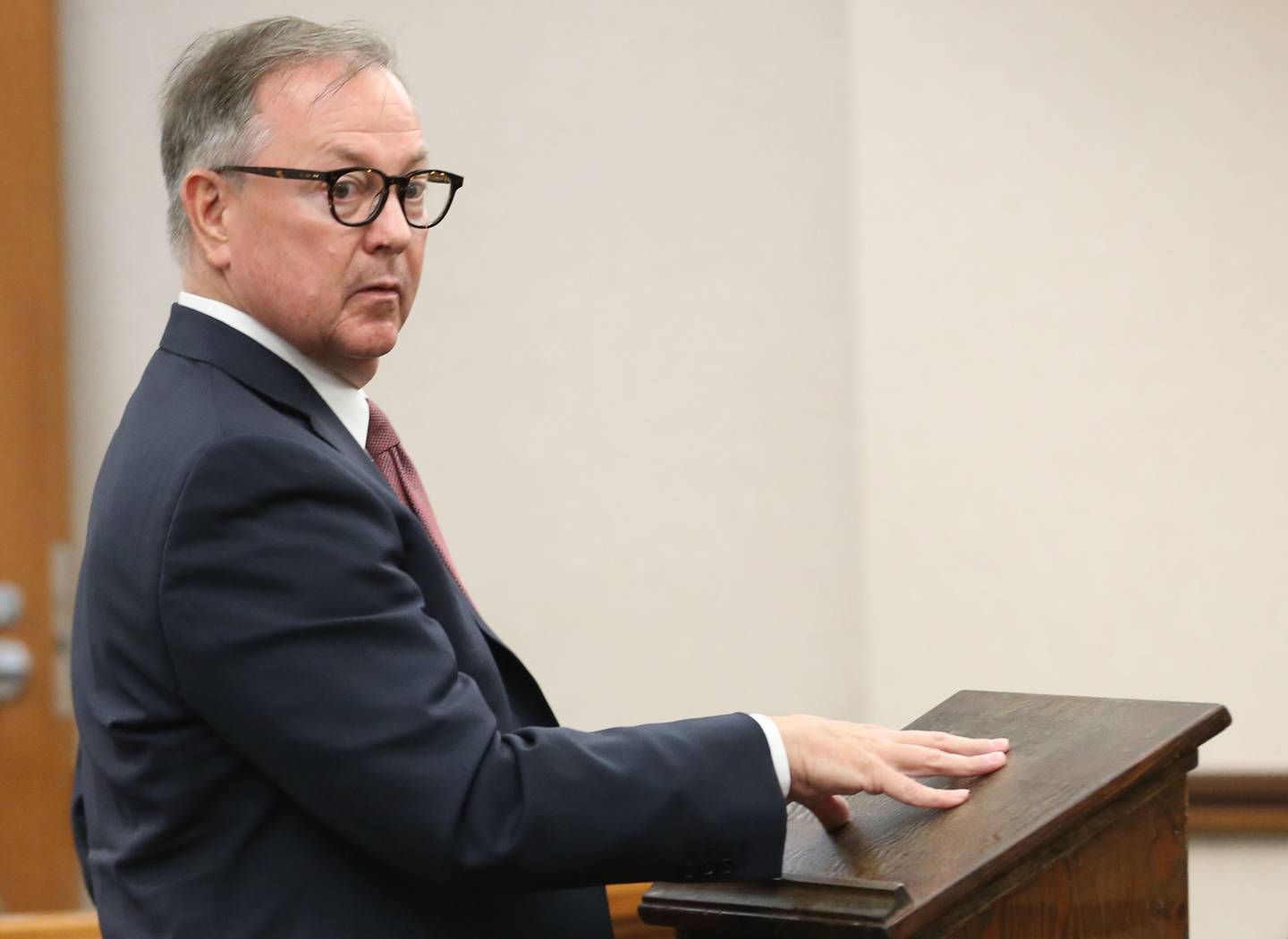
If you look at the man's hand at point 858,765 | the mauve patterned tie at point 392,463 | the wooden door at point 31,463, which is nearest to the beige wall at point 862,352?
the wooden door at point 31,463

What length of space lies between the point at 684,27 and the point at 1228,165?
902 millimetres

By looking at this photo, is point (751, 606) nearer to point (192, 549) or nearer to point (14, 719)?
point (14, 719)

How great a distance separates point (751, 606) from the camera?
257cm

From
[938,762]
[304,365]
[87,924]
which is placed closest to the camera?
[938,762]

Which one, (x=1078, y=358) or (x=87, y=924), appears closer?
(x=87, y=924)

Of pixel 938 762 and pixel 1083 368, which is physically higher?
pixel 1083 368

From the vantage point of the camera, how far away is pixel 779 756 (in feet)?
3.72

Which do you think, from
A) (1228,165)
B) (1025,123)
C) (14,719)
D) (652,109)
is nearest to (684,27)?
(652,109)

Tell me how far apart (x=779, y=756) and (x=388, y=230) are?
507 millimetres

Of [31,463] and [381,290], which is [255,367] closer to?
[381,290]

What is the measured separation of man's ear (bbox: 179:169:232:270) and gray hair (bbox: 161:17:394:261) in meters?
0.01

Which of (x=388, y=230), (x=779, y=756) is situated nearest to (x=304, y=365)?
(x=388, y=230)

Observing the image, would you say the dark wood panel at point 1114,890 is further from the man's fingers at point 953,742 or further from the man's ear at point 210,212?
the man's ear at point 210,212

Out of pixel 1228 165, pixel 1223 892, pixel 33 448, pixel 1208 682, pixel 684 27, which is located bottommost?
pixel 1223 892
